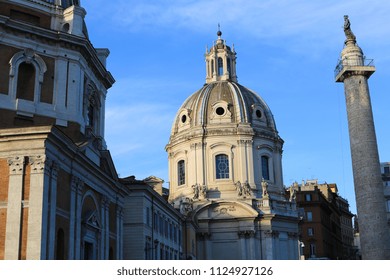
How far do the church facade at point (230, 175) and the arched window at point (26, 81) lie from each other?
29420mm

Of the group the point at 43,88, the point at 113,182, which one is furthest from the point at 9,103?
the point at 113,182

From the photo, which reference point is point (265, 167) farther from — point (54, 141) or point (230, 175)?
point (54, 141)

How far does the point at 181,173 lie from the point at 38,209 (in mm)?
41309

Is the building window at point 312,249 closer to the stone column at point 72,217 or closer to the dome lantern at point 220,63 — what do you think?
the dome lantern at point 220,63

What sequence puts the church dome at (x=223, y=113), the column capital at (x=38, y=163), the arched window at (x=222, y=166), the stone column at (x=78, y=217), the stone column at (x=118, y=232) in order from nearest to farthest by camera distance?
1. the column capital at (x=38, y=163)
2. the stone column at (x=78, y=217)
3. the stone column at (x=118, y=232)
4. the arched window at (x=222, y=166)
5. the church dome at (x=223, y=113)

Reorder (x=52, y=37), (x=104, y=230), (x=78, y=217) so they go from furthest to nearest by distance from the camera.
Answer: (x=104, y=230), (x=52, y=37), (x=78, y=217)

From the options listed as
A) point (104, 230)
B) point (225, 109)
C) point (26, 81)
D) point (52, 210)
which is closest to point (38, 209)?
point (52, 210)

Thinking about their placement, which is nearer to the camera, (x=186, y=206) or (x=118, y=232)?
(x=118, y=232)

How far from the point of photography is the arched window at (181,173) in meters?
65.2

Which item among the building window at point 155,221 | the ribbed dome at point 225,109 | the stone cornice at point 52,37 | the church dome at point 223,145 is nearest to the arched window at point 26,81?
the stone cornice at point 52,37

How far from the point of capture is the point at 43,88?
3145cm

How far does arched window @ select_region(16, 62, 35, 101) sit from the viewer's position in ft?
102

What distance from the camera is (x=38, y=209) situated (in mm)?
24859

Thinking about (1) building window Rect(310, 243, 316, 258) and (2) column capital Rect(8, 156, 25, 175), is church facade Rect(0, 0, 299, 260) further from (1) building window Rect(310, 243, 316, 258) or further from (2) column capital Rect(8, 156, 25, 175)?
(1) building window Rect(310, 243, 316, 258)
